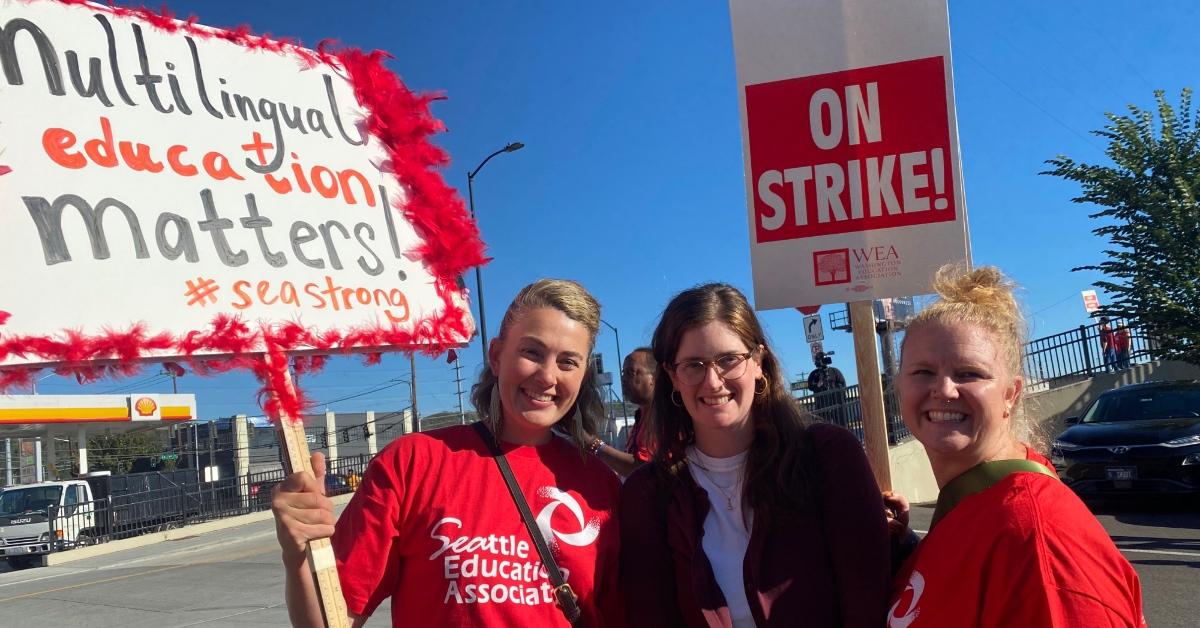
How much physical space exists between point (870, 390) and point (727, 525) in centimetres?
81

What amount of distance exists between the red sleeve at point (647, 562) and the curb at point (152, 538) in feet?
45.5

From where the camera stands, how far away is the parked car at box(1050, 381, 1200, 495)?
9.14 metres

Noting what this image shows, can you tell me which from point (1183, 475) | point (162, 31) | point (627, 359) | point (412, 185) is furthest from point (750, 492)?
point (1183, 475)

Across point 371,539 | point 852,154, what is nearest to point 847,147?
point 852,154

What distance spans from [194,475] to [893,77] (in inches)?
898

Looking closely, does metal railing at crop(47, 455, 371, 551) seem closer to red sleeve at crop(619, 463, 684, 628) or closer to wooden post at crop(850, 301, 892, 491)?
wooden post at crop(850, 301, 892, 491)

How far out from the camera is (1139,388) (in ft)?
35.7

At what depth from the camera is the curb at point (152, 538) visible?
54.2 ft

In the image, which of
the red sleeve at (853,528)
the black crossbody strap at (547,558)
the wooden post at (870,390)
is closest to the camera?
the red sleeve at (853,528)

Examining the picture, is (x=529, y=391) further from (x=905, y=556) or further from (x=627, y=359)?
(x=627, y=359)

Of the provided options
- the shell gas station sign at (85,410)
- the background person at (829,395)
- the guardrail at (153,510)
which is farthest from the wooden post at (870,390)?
the shell gas station sign at (85,410)

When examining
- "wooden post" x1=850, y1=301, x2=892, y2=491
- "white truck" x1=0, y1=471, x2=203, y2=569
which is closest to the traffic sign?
"white truck" x1=0, y1=471, x2=203, y2=569

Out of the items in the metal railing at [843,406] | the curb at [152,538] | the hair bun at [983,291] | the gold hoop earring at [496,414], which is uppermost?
the hair bun at [983,291]

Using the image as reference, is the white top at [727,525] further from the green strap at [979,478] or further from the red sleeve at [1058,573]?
the red sleeve at [1058,573]
